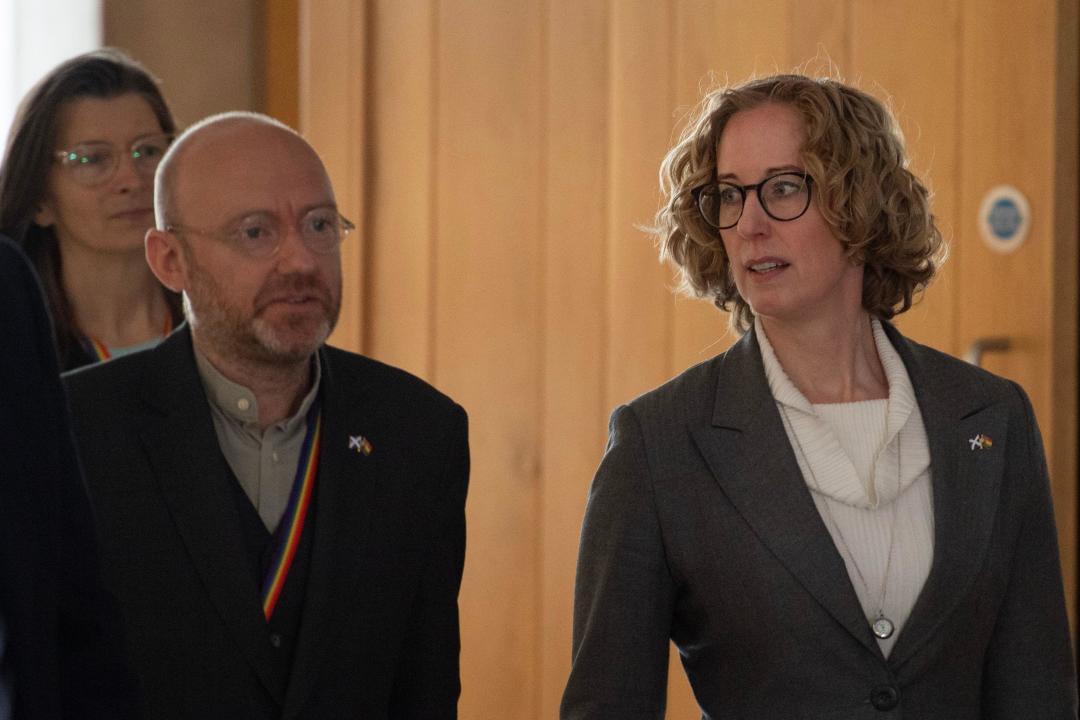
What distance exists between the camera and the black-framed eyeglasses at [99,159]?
2686 millimetres

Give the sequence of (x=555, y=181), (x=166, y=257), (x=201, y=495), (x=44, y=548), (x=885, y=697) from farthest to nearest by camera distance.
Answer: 1. (x=555, y=181)
2. (x=166, y=257)
3. (x=201, y=495)
4. (x=885, y=697)
5. (x=44, y=548)

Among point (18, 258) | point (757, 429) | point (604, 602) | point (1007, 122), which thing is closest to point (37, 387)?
point (18, 258)

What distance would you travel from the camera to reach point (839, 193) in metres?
2.00

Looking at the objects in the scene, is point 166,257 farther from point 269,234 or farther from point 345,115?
point 345,115

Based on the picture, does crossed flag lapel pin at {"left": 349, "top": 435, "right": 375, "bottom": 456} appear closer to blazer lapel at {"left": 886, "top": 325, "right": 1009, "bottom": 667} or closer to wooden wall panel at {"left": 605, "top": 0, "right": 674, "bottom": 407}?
blazer lapel at {"left": 886, "top": 325, "right": 1009, "bottom": 667}

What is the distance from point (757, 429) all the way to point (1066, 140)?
1084mm

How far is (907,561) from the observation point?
1.91 meters

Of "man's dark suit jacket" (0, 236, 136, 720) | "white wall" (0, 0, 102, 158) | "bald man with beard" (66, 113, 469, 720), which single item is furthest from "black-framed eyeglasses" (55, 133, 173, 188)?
"man's dark suit jacket" (0, 236, 136, 720)

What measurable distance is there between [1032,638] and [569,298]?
1539 millimetres

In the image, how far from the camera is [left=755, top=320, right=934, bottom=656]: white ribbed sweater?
1.91 metres

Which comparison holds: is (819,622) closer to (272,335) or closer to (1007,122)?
(272,335)

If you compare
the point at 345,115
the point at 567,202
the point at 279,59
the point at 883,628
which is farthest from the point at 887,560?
the point at 279,59

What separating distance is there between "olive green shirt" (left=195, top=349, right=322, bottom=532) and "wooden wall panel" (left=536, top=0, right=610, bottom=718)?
1279 millimetres

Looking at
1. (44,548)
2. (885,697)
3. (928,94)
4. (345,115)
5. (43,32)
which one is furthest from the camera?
(345,115)
